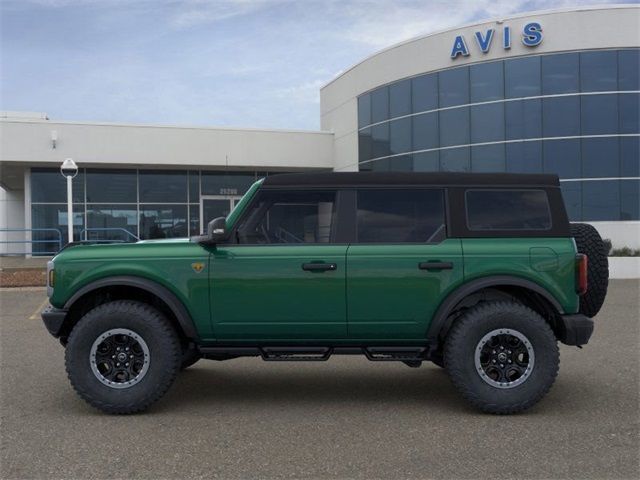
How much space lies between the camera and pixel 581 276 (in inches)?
194

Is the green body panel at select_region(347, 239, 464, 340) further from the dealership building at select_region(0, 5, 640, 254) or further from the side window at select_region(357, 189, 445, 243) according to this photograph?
the dealership building at select_region(0, 5, 640, 254)

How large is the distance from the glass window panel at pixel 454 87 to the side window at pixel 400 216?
1746cm

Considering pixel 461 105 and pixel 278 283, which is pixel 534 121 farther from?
pixel 278 283

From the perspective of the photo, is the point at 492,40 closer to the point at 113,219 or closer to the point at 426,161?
the point at 426,161

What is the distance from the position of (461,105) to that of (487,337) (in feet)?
59.0

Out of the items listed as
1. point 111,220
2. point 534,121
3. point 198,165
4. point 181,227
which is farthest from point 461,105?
point 111,220

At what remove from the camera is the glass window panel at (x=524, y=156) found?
2041 cm

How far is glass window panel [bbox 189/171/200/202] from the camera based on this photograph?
25.5 metres

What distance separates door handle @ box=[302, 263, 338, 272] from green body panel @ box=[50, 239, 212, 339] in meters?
0.80

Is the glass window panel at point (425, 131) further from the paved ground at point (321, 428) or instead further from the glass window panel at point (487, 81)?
the paved ground at point (321, 428)

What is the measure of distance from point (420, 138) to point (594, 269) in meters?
17.9

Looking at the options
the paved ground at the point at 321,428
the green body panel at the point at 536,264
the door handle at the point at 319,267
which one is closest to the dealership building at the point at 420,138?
the paved ground at the point at 321,428

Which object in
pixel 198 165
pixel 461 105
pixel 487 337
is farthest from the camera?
pixel 198 165

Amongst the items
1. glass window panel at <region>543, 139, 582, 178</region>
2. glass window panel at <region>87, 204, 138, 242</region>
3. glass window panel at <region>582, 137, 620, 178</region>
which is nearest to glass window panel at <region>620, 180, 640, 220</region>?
glass window panel at <region>582, 137, 620, 178</region>
